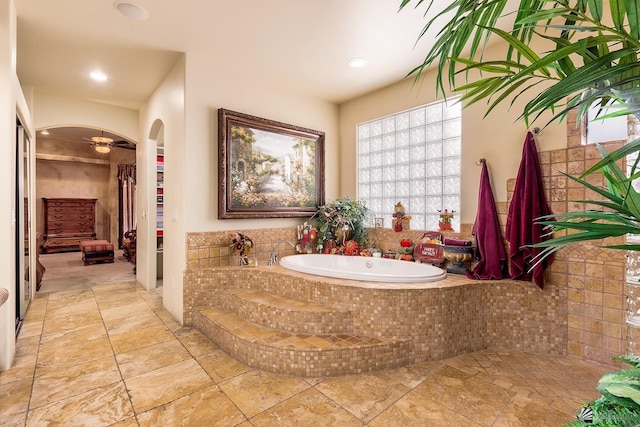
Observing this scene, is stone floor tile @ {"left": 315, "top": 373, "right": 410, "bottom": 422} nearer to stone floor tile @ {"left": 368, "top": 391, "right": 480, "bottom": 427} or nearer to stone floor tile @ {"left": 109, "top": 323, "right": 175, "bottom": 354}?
stone floor tile @ {"left": 368, "top": 391, "right": 480, "bottom": 427}

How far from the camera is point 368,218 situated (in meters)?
3.83

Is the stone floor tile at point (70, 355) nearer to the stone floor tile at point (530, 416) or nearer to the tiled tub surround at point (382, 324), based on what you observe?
the tiled tub surround at point (382, 324)

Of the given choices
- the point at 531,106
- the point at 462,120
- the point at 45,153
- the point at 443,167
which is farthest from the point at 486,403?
the point at 45,153

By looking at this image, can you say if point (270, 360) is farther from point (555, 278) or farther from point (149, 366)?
point (555, 278)

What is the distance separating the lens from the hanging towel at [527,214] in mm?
2408

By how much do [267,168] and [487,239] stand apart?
238 centimetres

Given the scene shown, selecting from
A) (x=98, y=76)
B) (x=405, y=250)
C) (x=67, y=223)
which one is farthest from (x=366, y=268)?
(x=67, y=223)

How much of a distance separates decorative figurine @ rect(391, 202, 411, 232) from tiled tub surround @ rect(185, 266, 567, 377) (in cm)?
95

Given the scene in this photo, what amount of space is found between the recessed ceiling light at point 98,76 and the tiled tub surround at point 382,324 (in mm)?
2920

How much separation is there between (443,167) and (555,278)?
143cm

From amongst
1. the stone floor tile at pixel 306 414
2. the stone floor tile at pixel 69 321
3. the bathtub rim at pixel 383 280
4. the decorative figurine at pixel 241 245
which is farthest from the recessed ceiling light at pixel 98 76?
the stone floor tile at pixel 306 414

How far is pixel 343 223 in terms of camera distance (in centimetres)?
374

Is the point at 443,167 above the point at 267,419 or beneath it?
above

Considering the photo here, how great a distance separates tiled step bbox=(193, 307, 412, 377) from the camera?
2084 millimetres
